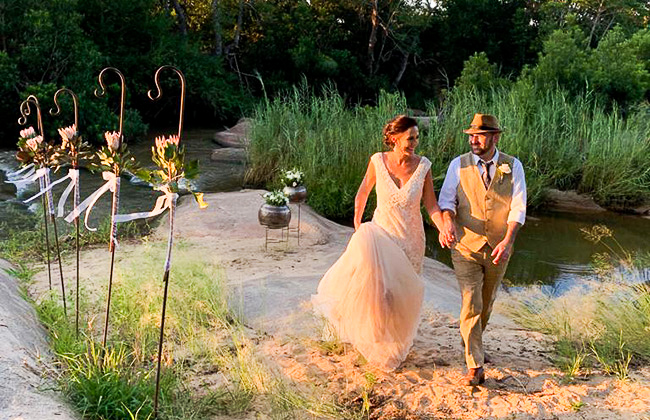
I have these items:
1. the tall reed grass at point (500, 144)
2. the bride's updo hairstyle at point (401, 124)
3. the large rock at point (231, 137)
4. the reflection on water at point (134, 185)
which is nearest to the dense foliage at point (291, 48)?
the large rock at point (231, 137)

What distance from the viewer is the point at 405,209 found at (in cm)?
426

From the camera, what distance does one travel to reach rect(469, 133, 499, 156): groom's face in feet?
13.0

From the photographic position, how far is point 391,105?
37.1 ft

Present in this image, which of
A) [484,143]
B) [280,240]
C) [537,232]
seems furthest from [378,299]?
[537,232]

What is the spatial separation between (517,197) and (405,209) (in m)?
0.70

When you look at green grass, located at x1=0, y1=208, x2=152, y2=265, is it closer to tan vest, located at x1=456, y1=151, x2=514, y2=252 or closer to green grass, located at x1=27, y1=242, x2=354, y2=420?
green grass, located at x1=27, y1=242, x2=354, y2=420

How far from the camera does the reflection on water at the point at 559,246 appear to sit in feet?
26.4

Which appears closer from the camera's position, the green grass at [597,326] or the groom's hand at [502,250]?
Answer: the groom's hand at [502,250]

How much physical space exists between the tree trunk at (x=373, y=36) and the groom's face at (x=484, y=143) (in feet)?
59.6

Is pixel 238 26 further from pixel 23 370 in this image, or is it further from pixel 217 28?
pixel 23 370

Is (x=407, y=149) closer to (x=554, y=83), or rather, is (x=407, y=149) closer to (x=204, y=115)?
(x=554, y=83)

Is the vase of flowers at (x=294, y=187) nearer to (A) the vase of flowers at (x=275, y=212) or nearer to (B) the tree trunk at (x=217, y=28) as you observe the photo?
(A) the vase of flowers at (x=275, y=212)

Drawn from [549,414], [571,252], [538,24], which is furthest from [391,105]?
[538,24]

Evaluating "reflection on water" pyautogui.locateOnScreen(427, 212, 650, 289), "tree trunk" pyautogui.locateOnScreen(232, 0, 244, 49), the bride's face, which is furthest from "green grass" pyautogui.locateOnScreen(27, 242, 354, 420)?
"tree trunk" pyautogui.locateOnScreen(232, 0, 244, 49)
